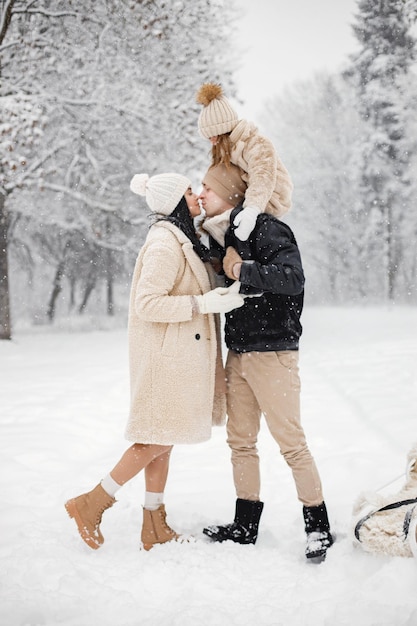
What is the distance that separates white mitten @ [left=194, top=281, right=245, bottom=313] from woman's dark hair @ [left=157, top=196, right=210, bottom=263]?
0.33 meters

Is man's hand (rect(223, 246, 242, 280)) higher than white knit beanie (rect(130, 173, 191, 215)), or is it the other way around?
white knit beanie (rect(130, 173, 191, 215))

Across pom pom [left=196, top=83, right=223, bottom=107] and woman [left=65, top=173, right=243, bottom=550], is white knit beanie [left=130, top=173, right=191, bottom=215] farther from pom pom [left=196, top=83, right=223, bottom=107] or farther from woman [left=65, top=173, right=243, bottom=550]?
pom pom [left=196, top=83, right=223, bottom=107]

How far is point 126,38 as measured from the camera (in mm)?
11875

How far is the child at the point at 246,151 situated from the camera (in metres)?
3.23

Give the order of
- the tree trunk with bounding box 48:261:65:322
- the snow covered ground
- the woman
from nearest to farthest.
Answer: the snow covered ground, the woman, the tree trunk with bounding box 48:261:65:322

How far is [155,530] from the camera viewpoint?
3326 millimetres

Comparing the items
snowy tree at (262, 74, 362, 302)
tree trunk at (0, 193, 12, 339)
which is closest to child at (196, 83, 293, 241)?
tree trunk at (0, 193, 12, 339)

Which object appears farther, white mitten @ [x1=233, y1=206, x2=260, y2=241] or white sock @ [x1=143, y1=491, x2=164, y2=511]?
white sock @ [x1=143, y1=491, x2=164, y2=511]

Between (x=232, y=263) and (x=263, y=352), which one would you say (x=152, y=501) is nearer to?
(x=263, y=352)

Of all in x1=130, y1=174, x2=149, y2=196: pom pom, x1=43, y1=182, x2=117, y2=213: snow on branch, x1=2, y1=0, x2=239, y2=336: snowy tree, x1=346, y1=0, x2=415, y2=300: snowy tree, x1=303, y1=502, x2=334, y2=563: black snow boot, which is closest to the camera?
x1=303, y1=502, x2=334, y2=563: black snow boot

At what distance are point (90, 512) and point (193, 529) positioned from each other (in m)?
0.65

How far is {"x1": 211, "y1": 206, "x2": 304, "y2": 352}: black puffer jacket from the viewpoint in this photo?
3.15m

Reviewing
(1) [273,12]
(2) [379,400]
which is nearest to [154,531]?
(2) [379,400]

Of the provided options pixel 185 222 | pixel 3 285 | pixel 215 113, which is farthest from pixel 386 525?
pixel 3 285
